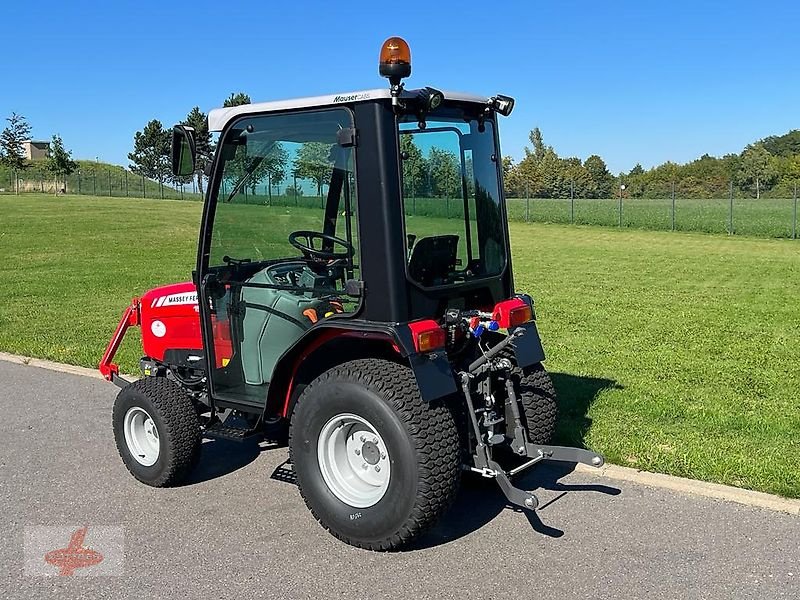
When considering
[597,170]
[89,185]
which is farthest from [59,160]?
[597,170]

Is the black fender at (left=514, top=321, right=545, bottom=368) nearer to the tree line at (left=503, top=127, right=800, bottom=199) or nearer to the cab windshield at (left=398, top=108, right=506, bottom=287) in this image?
the cab windshield at (left=398, top=108, right=506, bottom=287)

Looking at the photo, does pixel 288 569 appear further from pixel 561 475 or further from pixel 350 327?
pixel 561 475

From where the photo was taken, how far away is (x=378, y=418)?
3754mm

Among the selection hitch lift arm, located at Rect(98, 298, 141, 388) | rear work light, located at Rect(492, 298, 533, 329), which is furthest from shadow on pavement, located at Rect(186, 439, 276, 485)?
rear work light, located at Rect(492, 298, 533, 329)

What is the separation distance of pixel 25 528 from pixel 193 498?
2.87 feet

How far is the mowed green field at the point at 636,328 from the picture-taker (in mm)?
5324

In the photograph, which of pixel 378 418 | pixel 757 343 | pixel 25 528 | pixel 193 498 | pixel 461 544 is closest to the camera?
pixel 378 418

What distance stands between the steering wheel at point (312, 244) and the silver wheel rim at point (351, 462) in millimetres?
890

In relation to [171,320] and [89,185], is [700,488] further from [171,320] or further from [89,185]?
[89,185]

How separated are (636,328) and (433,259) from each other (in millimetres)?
6474

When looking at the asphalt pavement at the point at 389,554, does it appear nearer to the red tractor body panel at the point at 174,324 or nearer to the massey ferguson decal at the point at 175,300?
the red tractor body panel at the point at 174,324

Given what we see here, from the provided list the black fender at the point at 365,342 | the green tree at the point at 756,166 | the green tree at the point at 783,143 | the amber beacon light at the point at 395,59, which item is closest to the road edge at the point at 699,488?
the black fender at the point at 365,342

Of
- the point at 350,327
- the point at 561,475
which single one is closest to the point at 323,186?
the point at 350,327

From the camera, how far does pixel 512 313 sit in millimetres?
4484
